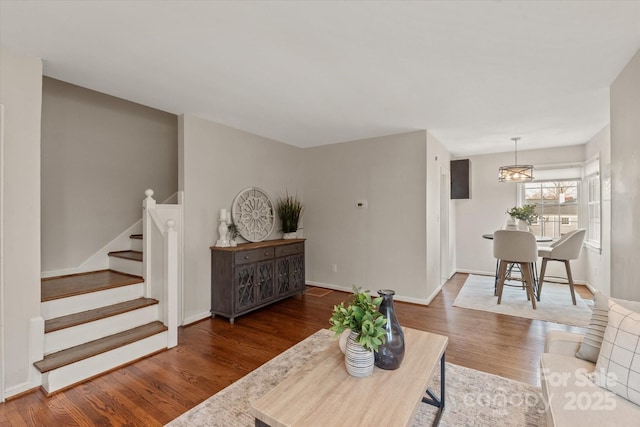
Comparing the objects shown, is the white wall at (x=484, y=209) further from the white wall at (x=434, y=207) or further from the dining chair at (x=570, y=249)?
the dining chair at (x=570, y=249)

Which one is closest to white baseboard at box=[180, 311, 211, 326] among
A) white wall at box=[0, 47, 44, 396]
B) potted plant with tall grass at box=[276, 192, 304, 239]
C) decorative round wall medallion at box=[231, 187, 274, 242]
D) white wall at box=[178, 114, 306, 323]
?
white wall at box=[178, 114, 306, 323]

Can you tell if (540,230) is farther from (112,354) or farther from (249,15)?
(112,354)

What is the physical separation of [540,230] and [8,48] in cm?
724

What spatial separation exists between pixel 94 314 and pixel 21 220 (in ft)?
3.16

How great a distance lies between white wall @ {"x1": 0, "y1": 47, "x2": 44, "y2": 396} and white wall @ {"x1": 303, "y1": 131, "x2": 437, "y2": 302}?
3520 millimetres

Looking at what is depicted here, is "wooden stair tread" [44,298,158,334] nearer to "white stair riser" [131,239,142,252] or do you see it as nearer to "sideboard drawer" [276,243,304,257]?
"white stair riser" [131,239,142,252]

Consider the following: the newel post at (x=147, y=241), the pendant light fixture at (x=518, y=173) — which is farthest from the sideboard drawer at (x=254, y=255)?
the pendant light fixture at (x=518, y=173)

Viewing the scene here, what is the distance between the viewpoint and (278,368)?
2406mm

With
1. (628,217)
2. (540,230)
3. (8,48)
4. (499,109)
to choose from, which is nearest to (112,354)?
(8,48)

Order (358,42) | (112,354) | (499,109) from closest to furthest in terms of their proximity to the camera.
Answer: (358,42) → (112,354) → (499,109)

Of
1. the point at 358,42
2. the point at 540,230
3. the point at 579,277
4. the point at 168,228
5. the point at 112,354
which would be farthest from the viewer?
the point at 540,230

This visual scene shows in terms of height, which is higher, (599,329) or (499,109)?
(499,109)

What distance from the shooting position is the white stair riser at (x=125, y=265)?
10.6 feet

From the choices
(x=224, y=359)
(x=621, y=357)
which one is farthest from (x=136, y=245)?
(x=621, y=357)
